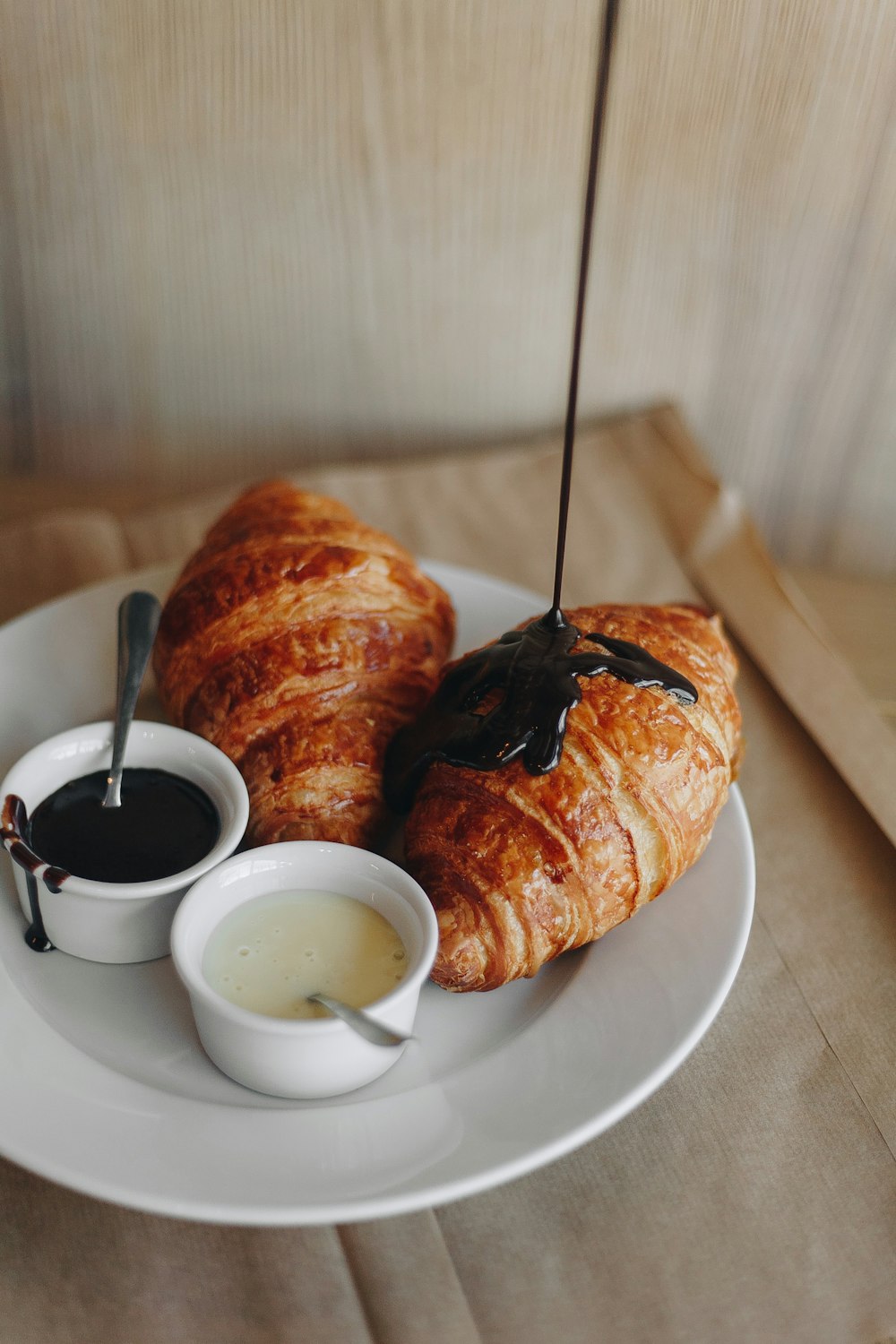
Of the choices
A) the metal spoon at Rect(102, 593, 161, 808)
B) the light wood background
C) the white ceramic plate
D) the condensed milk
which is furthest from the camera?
the light wood background

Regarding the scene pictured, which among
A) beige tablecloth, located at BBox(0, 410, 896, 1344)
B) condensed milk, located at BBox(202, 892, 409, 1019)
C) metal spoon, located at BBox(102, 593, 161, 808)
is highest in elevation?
metal spoon, located at BBox(102, 593, 161, 808)

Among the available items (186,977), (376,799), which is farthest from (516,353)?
(186,977)

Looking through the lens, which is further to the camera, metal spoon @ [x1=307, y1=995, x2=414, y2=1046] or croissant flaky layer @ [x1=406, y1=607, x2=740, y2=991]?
croissant flaky layer @ [x1=406, y1=607, x2=740, y2=991]

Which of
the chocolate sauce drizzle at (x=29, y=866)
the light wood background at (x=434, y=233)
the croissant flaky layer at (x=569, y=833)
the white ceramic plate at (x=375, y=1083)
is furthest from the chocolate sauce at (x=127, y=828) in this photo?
the light wood background at (x=434, y=233)

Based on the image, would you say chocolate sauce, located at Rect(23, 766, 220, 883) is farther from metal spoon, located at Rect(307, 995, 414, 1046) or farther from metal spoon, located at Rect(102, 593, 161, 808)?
metal spoon, located at Rect(307, 995, 414, 1046)

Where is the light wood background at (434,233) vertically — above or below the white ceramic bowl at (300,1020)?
above

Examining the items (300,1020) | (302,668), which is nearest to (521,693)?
(302,668)

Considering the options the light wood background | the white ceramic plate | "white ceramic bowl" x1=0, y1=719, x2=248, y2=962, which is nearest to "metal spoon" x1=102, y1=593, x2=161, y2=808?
"white ceramic bowl" x1=0, y1=719, x2=248, y2=962

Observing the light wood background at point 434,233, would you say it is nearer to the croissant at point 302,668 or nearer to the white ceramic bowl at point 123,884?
the croissant at point 302,668

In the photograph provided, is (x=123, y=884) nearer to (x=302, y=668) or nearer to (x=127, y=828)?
(x=127, y=828)
